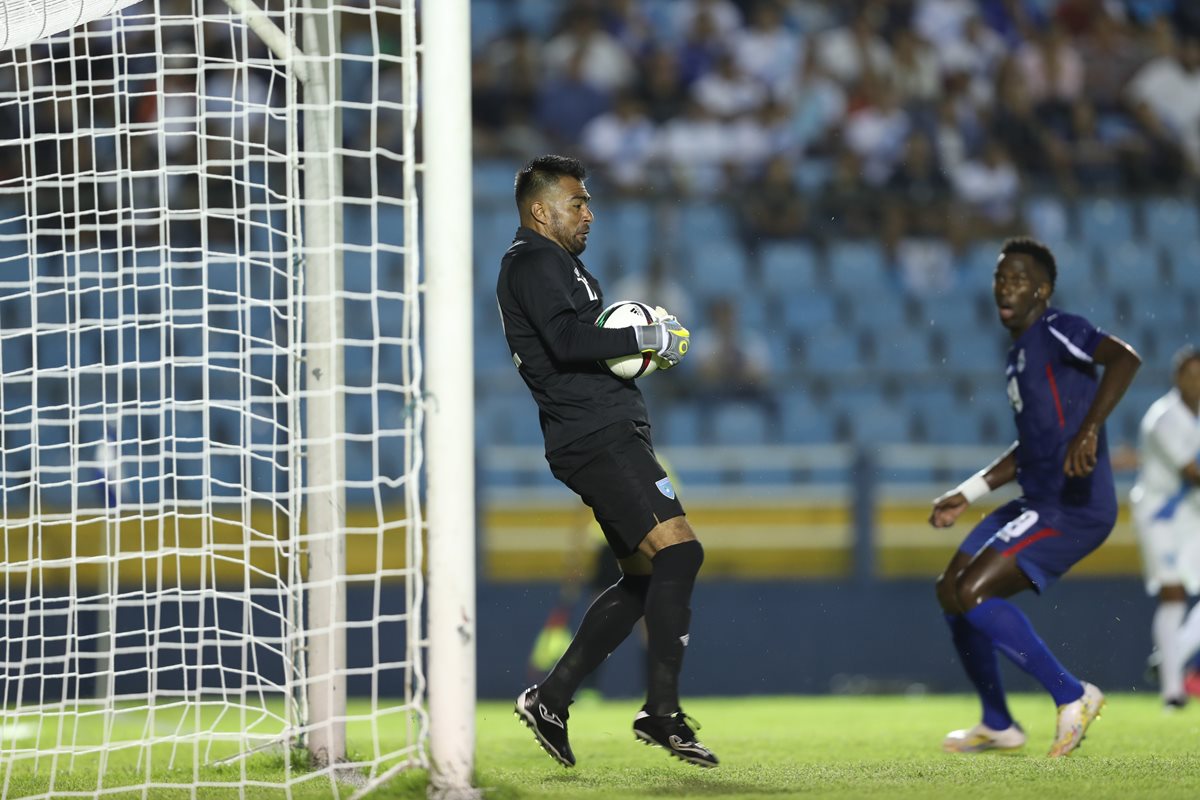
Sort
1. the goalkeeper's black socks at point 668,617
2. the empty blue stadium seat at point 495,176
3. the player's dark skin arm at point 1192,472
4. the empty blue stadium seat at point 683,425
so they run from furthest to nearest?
the empty blue stadium seat at point 495,176 < the empty blue stadium seat at point 683,425 < the player's dark skin arm at point 1192,472 < the goalkeeper's black socks at point 668,617

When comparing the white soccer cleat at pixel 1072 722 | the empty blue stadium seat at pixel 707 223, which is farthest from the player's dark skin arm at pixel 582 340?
the empty blue stadium seat at pixel 707 223

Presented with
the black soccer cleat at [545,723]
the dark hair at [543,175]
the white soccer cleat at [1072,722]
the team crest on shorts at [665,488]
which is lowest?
the white soccer cleat at [1072,722]

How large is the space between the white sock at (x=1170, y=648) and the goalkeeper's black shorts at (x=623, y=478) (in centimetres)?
537

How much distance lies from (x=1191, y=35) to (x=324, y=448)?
12.0 metres

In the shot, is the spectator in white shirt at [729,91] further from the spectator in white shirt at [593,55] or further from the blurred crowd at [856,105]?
the spectator in white shirt at [593,55]

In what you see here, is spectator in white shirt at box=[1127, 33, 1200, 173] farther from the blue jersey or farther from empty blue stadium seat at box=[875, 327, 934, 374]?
the blue jersey

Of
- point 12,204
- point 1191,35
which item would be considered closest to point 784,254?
point 1191,35

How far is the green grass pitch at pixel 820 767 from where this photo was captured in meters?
4.67

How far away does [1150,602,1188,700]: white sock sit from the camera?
920 centimetres

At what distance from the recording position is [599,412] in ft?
16.7

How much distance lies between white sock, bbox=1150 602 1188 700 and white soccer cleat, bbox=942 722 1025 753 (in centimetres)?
338

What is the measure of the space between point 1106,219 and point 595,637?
9.73 meters

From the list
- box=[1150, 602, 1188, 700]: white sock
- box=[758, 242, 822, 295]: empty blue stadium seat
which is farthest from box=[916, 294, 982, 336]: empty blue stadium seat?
box=[1150, 602, 1188, 700]: white sock

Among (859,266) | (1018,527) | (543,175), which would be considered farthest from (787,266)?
(543,175)
